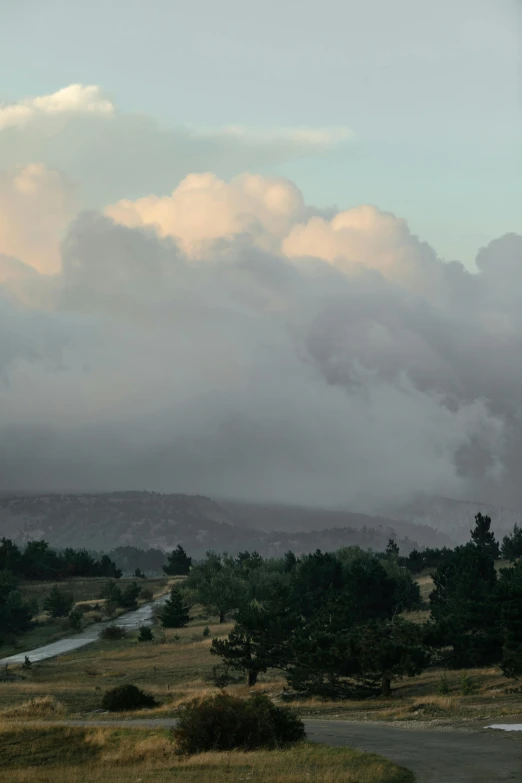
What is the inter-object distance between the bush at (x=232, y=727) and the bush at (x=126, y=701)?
20.4 meters

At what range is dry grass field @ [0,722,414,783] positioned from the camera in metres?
29.3

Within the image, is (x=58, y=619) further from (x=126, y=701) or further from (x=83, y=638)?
(x=126, y=701)

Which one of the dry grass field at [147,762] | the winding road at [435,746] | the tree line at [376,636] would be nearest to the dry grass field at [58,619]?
the tree line at [376,636]

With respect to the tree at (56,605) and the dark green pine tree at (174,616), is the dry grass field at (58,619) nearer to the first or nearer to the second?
the tree at (56,605)

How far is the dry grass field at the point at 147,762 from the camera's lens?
29.3 meters

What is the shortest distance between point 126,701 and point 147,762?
2375 cm

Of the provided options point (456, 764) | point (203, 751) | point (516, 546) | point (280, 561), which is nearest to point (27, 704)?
point (203, 751)

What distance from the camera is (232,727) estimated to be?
3725 cm

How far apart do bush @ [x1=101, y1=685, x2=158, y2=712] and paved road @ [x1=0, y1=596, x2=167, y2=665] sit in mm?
54357

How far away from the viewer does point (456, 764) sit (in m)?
30.9

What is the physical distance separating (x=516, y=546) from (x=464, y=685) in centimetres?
10882

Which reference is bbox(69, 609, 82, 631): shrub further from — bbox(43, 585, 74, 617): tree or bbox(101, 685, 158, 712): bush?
bbox(101, 685, 158, 712): bush

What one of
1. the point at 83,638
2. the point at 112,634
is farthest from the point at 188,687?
the point at 83,638

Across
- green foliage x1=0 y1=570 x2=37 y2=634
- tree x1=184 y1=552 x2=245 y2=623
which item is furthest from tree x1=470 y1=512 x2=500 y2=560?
green foliage x1=0 y1=570 x2=37 y2=634
